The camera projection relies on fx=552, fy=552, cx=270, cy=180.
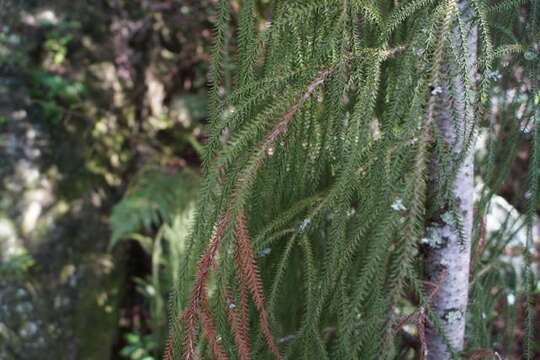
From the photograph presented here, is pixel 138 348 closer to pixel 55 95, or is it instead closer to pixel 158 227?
pixel 158 227

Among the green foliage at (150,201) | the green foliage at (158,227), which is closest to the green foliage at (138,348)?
the green foliage at (158,227)

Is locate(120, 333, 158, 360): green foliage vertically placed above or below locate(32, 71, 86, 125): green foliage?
below

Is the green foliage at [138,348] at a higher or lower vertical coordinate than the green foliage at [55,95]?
lower

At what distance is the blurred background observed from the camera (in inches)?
103

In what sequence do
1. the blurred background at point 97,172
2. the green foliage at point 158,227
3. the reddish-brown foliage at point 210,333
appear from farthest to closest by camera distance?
the green foliage at point 158,227 < the blurred background at point 97,172 < the reddish-brown foliage at point 210,333

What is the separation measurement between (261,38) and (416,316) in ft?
1.59

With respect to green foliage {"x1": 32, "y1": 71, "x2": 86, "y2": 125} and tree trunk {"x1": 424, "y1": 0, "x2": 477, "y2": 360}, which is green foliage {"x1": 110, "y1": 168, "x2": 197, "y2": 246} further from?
tree trunk {"x1": 424, "y1": 0, "x2": 477, "y2": 360}

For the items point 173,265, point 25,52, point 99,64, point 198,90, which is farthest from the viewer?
point 198,90

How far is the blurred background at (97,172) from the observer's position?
2.61m

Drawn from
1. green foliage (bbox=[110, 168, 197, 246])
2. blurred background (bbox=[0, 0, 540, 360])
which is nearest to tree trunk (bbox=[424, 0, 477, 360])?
blurred background (bbox=[0, 0, 540, 360])

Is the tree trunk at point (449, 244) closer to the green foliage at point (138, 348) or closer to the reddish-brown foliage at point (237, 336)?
the reddish-brown foliage at point (237, 336)

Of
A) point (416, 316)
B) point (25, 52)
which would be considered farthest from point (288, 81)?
point (25, 52)

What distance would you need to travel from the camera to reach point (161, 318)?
278 cm

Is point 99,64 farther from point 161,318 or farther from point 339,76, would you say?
point 339,76
